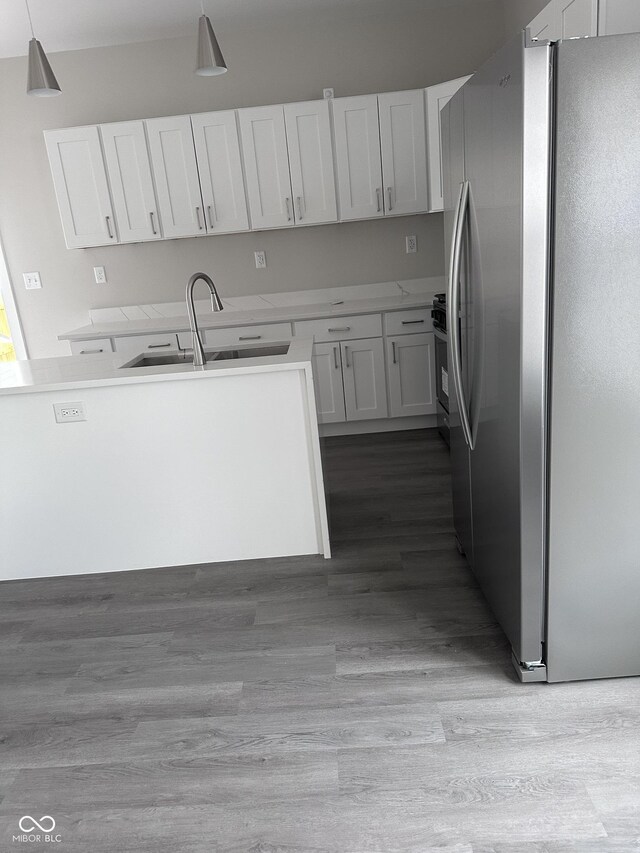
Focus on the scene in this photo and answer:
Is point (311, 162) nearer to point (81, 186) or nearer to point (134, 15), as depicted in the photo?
point (134, 15)

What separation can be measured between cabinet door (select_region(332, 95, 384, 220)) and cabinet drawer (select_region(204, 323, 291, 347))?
87 centimetres

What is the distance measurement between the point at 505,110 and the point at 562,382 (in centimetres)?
71

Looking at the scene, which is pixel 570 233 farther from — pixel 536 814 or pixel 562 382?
pixel 536 814

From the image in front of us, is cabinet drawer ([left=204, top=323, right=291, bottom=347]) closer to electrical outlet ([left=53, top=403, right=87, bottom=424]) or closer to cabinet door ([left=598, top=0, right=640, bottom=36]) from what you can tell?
electrical outlet ([left=53, top=403, right=87, bottom=424])

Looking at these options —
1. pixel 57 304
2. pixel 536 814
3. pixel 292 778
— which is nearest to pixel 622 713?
pixel 536 814

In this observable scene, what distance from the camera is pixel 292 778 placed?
1691mm

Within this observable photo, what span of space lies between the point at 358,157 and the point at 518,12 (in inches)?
50.0

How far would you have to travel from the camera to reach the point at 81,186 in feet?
14.0

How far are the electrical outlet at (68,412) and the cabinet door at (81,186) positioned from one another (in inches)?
83.6

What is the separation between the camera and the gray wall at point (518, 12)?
11.8 feet

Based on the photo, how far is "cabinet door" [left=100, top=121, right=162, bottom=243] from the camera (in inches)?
164

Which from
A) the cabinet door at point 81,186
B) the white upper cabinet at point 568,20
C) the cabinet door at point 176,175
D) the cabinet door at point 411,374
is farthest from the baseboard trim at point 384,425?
the white upper cabinet at point 568,20

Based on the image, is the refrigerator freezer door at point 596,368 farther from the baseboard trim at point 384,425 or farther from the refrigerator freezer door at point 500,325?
the baseboard trim at point 384,425

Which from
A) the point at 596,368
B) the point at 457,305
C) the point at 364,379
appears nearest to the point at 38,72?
the point at 457,305
